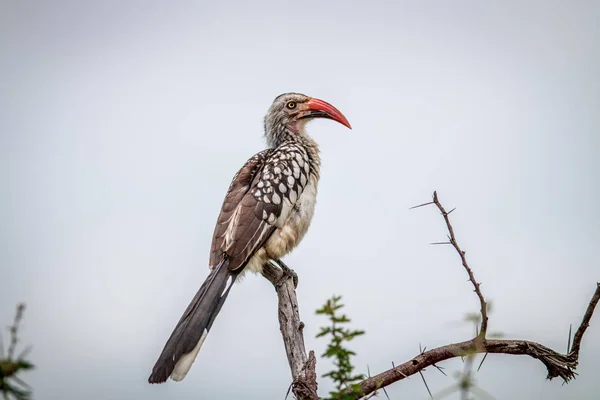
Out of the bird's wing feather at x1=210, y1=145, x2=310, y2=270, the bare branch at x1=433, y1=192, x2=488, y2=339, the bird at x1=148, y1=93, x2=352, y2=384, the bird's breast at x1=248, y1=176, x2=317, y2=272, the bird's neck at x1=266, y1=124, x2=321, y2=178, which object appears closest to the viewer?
the bare branch at x1=433, y1=192, x2=488, y2=339

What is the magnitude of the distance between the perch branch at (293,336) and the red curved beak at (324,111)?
204 centimetres

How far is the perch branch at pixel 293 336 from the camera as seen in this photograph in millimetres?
3383

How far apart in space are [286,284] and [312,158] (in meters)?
1.80

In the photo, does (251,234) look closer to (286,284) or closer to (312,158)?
(286,284)

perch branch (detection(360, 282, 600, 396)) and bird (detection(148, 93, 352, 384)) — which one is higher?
bird (detection(148, 93, 352, 384))

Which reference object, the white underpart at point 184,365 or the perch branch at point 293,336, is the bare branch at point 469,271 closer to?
the perch branch at point 293,336

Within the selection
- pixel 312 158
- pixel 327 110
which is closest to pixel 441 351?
pixel 312 158

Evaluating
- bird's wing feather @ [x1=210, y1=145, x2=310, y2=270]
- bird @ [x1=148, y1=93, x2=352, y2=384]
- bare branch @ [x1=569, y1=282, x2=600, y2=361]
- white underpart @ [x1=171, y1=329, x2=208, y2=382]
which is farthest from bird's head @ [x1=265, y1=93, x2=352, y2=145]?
bare branch @ [x1=569, y1=282, x2=600, y2=361]

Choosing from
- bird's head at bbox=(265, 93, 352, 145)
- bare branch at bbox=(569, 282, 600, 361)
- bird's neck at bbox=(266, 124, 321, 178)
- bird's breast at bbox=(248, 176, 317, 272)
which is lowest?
bare branch at bbox=(569, 282, 600, 361)

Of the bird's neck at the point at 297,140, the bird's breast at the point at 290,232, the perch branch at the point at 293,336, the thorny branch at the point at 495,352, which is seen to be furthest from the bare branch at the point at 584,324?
the bird's neck at the point at 297,140

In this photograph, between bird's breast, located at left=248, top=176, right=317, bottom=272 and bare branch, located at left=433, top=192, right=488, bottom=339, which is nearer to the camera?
bare branch, located at left=433, top=192, right=488, bottom=339

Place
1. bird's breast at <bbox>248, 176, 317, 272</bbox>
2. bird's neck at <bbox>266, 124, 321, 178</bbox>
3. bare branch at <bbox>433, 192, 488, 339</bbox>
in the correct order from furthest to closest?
bird's neck at <bbox>266, 124, 321, 178</bbox> < bird's breast at <bbox>248, 176, 317, 272</bbox> < bare branch at <bbox>433, 192, 488, 339</bbox>

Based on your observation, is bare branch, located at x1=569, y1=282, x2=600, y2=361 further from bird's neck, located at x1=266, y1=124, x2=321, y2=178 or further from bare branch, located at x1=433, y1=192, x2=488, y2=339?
bird's neck, located at x1=266, y1=124, x2=321, y2=178

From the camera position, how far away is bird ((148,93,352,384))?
3.85 m
